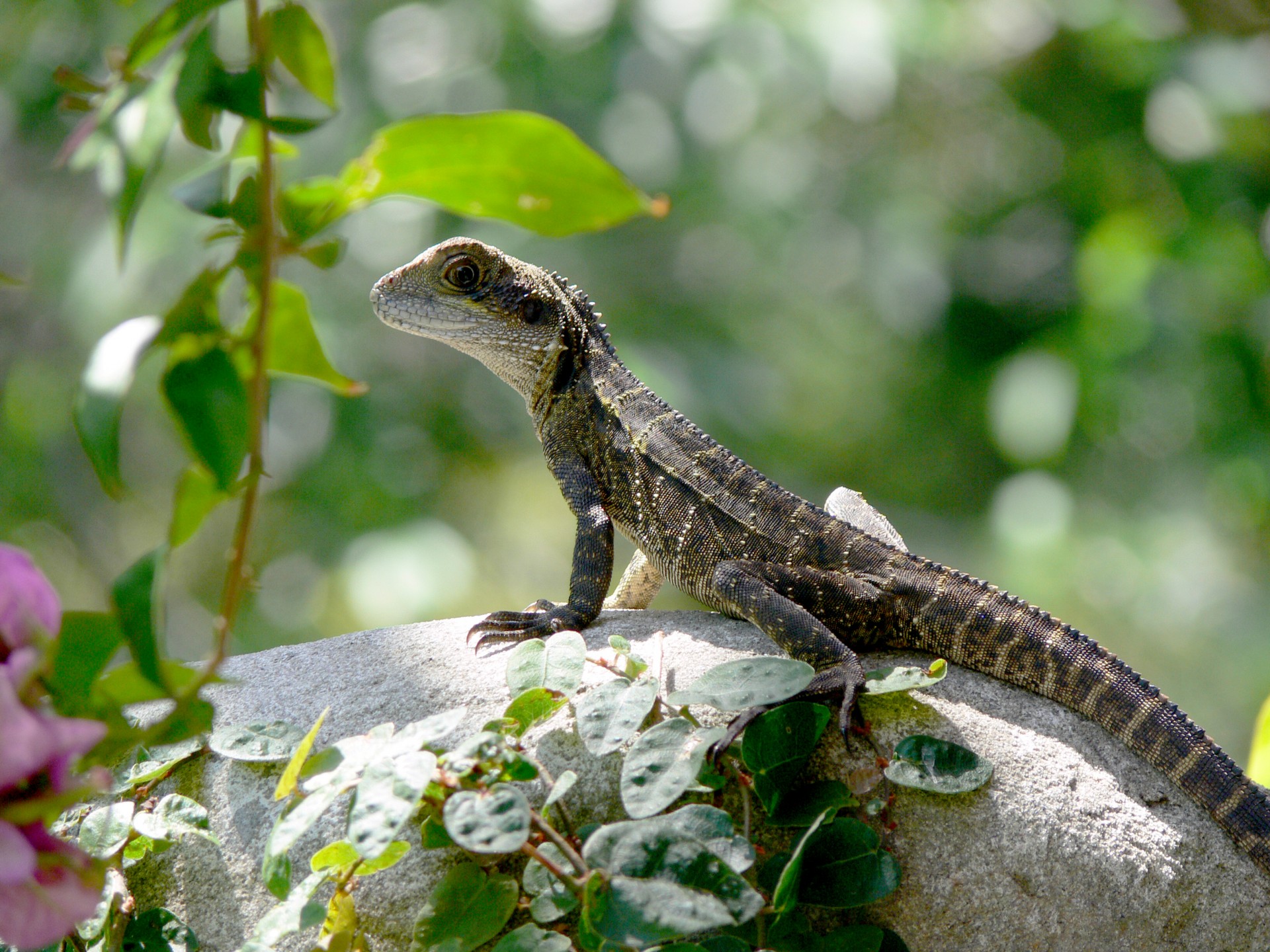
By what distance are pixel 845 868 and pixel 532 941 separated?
61 centimetres

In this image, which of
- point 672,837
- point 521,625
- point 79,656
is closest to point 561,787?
point 672,837

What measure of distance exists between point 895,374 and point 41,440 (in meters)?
7.04

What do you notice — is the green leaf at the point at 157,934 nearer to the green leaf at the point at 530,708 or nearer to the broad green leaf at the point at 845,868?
the green leaf at the point at 530,708

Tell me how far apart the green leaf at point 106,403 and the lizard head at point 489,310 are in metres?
2.38

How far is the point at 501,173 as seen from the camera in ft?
3.30

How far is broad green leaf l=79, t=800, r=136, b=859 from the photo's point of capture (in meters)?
1.97

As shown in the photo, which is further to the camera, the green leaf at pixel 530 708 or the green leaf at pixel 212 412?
the green leaf at pixel 530 708

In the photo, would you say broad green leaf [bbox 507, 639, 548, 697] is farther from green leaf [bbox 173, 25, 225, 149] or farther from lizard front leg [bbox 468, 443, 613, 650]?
green leaf [bbox 173, 25, 225, 149]

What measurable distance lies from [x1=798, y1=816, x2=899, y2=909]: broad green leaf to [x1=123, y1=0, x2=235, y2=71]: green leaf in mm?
1600

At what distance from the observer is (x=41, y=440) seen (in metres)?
7.86

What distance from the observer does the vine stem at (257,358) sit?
0.98 metres

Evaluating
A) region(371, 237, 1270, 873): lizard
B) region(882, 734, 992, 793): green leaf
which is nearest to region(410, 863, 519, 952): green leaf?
region(371, 237, 1270, 873): lizard

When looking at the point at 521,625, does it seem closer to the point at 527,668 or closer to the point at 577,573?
the point at 577,573

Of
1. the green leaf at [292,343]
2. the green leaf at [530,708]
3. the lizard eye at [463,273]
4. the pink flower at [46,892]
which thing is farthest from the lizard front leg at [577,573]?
the pink flower at [46,892]
